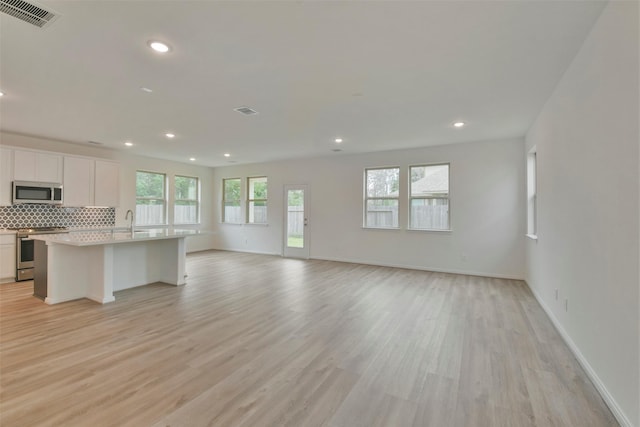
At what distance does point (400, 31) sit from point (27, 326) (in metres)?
4.70

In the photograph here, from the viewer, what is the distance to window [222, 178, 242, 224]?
9182 millimetres

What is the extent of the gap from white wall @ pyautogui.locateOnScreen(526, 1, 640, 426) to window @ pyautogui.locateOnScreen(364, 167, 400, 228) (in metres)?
3.58

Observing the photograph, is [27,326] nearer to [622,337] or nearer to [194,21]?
[194,21]

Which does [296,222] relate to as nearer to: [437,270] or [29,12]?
[437,270]

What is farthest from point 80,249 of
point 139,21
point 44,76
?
point 139,21

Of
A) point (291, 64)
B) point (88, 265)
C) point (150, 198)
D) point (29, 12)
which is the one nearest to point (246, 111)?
point (291, 64)

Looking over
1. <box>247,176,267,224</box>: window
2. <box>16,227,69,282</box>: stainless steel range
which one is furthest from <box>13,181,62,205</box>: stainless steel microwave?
<box>247,176,267,224</box>: window

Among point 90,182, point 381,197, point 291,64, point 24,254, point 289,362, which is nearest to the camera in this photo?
point 289,362

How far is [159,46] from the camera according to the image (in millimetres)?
2488

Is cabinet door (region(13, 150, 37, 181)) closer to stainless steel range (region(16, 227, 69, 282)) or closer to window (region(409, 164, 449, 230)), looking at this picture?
stainless steel range (region(16, 227, 69, 282))

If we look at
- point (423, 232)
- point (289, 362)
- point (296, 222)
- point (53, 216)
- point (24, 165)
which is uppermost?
point (24, 165)

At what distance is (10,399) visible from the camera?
1947 mm

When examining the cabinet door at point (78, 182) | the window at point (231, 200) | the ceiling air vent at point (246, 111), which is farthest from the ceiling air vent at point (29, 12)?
the window at point (231, 200)

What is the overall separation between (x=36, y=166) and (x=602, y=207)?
803 centimetres
